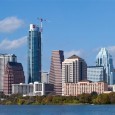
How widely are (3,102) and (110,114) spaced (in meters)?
108

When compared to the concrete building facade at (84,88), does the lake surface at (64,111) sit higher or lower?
lower

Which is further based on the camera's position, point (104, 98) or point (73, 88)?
point (73, 88)

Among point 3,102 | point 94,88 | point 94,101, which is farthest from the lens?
point 94,88

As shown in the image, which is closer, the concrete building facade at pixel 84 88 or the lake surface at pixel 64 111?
the lake surface at pixel 64 111

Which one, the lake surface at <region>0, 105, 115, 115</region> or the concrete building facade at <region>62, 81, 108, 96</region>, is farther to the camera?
the concrete building facade at <region>62, 81, 108, 96</region>

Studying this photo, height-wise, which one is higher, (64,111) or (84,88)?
(84,88)

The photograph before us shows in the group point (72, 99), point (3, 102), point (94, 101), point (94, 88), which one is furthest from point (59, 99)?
point (94, 88)

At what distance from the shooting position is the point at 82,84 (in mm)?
194750

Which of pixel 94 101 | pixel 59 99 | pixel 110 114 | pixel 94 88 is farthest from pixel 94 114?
pixel 94 88

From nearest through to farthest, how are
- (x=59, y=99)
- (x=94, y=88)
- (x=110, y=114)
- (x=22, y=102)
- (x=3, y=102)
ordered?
(x=110, y=114) < (x=59, y=99) < (x=22, y=102) < (x=3, y=102) < (x=94, y=88)

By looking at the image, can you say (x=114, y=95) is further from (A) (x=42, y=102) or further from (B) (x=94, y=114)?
(B) (x=94, y=114)

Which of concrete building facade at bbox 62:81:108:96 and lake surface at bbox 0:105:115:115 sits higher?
concrete building facade at bbox 62:81:108:96

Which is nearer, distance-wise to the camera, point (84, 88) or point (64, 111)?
point (64, 111)

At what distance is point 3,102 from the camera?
16775 cm
